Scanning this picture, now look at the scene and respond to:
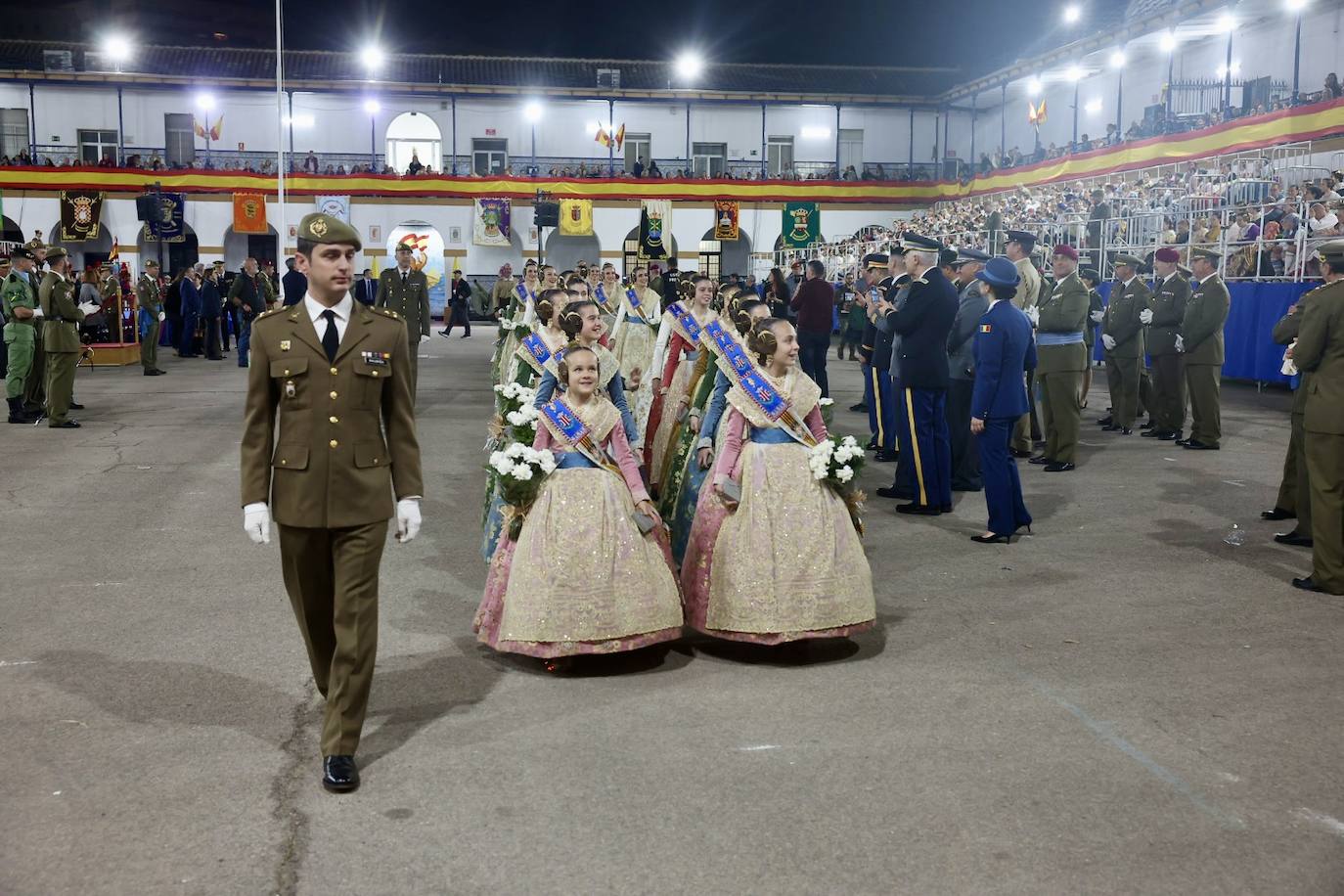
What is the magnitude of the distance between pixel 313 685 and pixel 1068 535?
5398 millimetres

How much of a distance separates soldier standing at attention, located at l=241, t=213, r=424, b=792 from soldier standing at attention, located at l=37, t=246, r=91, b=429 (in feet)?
34.0

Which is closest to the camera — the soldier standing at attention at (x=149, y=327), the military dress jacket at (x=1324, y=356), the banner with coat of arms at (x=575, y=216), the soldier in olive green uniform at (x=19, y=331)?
the military dress jacket at (x=1324, y=356)

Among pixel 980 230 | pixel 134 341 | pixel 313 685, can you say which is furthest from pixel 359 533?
pixel 980 230

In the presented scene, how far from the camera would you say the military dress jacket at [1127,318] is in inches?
526

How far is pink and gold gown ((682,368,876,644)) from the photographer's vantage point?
5617 millimetres

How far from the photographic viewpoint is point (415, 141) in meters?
48.5

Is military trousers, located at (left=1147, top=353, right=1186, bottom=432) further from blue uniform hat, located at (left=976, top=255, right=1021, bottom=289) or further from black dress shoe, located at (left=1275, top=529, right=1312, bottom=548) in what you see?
blue uniform hat, located at (left=976, top=255, right=1021, bottom=289)

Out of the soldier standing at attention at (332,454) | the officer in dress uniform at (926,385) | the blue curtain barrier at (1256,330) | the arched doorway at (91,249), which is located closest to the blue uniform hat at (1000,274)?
the officer in dress uniform at (926,385)

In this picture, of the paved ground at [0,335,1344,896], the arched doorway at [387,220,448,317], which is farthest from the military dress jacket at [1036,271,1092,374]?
the arched doorway at [387,220,448,317]

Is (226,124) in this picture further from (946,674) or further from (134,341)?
(946,674)

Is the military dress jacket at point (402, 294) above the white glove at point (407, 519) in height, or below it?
above

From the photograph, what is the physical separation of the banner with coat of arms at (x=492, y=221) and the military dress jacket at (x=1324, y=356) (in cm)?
3704

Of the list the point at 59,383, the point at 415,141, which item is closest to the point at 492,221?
the point at 415,141

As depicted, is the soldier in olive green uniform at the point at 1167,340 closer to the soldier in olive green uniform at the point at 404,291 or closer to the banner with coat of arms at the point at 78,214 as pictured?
the soldier in olive green uniform at the point at 404,291
